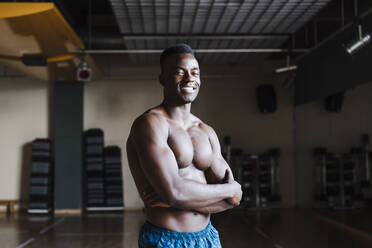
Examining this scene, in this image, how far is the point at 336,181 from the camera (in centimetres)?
736

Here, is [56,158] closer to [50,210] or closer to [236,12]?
[50,210]

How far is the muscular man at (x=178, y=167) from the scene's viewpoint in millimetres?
1359

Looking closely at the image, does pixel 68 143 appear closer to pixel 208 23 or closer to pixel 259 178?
pixel 259 178

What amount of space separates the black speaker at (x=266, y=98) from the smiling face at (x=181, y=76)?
7.48 m

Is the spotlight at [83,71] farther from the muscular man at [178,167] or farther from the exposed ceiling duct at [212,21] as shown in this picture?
the muscular man at [178,167]

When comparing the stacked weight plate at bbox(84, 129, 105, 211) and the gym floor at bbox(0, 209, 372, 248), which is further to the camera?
the stacked weight plate at bbox(84, 129, 105, 211)

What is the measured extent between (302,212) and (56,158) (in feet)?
16.8

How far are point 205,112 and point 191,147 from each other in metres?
7.53

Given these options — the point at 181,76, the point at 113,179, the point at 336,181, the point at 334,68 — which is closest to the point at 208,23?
the point at 334,68

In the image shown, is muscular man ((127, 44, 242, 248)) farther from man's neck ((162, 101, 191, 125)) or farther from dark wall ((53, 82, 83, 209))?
dark wall ((53, 82, 83, 209))

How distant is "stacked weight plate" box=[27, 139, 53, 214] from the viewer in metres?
8.23

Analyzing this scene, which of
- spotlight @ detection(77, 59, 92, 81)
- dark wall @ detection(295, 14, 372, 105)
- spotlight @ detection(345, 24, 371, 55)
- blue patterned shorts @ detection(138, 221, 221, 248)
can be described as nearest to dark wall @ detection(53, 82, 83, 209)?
spotlight @ detection(77, 59, 92, 81)

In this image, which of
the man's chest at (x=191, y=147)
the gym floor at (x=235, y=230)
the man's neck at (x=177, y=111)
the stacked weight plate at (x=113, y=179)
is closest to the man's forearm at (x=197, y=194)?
the man's chest at (x=191, y=147)

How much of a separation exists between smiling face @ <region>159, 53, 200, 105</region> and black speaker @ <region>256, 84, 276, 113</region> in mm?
7477
